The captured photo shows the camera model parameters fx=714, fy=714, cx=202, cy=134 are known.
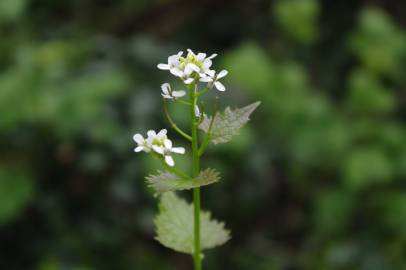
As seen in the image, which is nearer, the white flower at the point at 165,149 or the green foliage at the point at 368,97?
the white flower at the point at 165,149

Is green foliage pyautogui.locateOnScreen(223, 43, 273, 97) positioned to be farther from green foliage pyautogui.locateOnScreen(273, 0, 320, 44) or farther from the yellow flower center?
the yellow flower center

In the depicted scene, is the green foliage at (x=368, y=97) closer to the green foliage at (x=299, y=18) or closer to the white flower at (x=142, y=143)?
the green foliage at (x=299, y=18)

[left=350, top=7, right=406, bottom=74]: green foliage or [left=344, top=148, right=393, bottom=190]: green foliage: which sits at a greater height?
[left=350, top=7, right=406, bottom=74]: green foliage

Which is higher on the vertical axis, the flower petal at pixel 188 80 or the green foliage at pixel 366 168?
the green foliage at pixel 366 168

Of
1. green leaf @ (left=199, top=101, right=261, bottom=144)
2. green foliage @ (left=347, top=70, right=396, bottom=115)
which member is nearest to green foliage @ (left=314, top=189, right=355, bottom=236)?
green foliage @ (left=347, top=70, right=396, bottom=115)

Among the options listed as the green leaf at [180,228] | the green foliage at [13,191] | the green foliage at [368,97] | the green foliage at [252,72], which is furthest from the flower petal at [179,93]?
the green foliage at [368,97]

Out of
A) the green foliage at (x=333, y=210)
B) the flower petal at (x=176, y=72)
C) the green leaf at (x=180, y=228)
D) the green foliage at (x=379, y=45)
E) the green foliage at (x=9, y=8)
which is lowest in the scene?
the green leaf at (x=180, y=228)

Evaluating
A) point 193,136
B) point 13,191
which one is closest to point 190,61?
point 193,136
